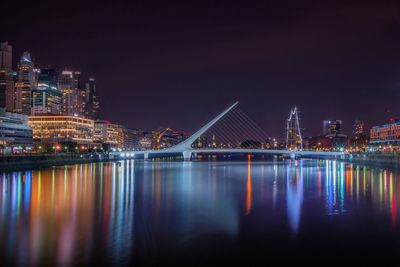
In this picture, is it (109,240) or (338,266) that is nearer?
(338,266)

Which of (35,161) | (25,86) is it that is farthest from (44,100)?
(35,161)

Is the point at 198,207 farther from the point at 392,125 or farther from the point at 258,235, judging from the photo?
the point at 392,125

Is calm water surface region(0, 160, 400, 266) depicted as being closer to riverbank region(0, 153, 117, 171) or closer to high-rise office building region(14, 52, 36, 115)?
riverbank region(0, 153, 117, 171)

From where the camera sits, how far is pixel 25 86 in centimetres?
11269

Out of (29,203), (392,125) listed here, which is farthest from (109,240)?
(392,125)

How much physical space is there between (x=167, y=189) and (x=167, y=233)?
11.1 meters

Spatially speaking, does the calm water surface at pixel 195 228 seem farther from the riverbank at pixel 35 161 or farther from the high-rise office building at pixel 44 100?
the high-rise office building at pixel 44 100

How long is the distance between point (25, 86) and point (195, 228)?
11001 centimetres

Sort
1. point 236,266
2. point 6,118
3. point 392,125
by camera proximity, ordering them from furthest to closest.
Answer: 1. point 392,125
2. point 6,118
3. point 236,266

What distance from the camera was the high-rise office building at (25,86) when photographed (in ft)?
356

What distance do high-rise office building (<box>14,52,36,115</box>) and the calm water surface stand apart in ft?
310

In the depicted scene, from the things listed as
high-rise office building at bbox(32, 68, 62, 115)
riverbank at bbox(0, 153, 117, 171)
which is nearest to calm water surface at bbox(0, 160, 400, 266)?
riverbank at bbox(0, 153, 117, 171)

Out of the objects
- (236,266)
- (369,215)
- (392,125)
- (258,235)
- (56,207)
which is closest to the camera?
(236,266)

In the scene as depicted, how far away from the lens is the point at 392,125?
261 feet
